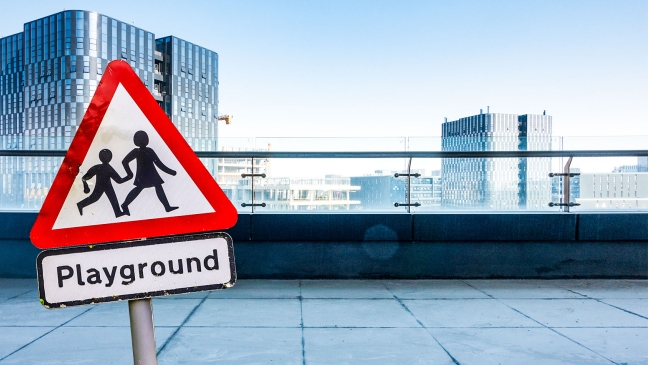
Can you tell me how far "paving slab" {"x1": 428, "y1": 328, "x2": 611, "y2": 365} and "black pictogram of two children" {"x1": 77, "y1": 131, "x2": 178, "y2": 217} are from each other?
2.76 meters

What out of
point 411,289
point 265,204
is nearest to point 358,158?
point 265,204

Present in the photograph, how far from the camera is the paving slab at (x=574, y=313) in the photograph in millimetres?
4559

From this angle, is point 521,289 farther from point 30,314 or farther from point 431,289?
point 30,314

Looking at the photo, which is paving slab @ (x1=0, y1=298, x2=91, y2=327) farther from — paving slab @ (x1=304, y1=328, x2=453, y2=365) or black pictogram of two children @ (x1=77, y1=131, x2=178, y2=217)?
black pictogram of two children @ (x1=77, y1=131, x2=178, y2=217)

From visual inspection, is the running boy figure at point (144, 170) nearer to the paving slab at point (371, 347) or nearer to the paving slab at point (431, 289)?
the paving slab at point (371, 347)

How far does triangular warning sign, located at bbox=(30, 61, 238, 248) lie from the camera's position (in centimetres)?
172

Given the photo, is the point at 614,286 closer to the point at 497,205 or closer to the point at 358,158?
the point at 497,205

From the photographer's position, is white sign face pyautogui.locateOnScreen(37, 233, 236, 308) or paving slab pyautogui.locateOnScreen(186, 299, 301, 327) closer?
white sign face pyautogui.locateOnScreen(37, 233, 236, 308)

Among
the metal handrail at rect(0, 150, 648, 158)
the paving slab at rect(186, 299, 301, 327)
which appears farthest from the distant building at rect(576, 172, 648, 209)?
the paving slab at rect(186, 299, 301, 327)

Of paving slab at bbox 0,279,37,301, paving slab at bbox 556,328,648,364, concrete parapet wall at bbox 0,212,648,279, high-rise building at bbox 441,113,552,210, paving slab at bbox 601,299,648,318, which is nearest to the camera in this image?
paving slab at bbox 556,328,648,364

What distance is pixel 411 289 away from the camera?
5.94 meters

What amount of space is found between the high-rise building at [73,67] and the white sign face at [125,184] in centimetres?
11930

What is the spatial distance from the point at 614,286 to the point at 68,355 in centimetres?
614

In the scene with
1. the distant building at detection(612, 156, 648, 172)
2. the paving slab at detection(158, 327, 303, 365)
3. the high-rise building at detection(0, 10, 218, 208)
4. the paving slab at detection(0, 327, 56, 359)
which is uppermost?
the high-rise building at detection(0, 10, 218, 208)
